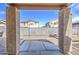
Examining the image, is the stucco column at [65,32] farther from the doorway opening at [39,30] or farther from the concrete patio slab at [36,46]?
the concrete patio slab at [36,46]

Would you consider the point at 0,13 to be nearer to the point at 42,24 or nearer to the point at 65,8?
the point at 42,24

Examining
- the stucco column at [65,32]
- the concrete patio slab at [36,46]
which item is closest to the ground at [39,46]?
the concrete patio slab at [36,46]

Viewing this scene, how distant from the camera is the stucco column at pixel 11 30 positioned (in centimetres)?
505

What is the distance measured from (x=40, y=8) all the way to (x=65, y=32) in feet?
4.19

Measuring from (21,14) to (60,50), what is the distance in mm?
1926

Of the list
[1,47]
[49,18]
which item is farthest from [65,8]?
[1,47]

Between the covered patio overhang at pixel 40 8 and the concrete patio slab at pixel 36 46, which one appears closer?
the covered patio overhang at pixel 40 8

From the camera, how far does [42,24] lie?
16.6 ft

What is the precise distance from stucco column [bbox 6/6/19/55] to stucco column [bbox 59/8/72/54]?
1605mm

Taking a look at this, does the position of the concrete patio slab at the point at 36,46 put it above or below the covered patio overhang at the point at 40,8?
below

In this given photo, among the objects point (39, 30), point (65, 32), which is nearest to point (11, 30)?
point (39, 30)

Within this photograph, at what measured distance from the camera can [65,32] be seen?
5.53m

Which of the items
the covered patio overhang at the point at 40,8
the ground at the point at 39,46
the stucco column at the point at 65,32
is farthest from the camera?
the stucco column at the point at 65,32

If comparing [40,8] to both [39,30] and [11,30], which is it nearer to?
[39,30]
